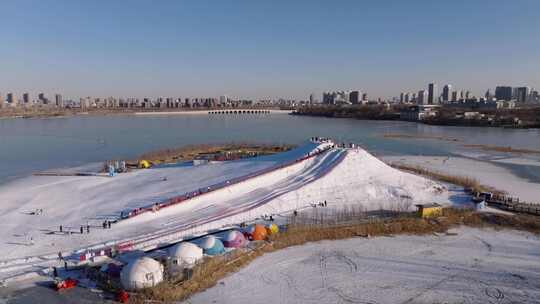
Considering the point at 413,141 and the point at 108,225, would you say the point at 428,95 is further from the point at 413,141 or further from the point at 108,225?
the point at 108,225

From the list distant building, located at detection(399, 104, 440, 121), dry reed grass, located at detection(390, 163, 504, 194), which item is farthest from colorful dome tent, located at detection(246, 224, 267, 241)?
distant building, located at detection(399, 104, 440, 121)

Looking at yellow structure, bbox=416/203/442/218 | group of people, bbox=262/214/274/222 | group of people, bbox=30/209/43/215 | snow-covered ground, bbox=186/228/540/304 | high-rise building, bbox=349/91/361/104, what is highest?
high-rise building, bbox=349/91/361/104

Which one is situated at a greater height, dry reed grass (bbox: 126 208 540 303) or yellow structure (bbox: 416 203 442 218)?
yellow structure (bbox: 416 203 442 218)

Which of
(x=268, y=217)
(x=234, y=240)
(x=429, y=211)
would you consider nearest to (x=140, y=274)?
(x=234, y=240)

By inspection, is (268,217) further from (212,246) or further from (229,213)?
(212,246)

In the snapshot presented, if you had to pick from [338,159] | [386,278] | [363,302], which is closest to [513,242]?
[386,278]

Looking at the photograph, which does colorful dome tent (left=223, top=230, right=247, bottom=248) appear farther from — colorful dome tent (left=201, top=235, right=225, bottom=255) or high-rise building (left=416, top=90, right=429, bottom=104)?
high-rise building (left=416, top=90, right=429, bottom=104)
